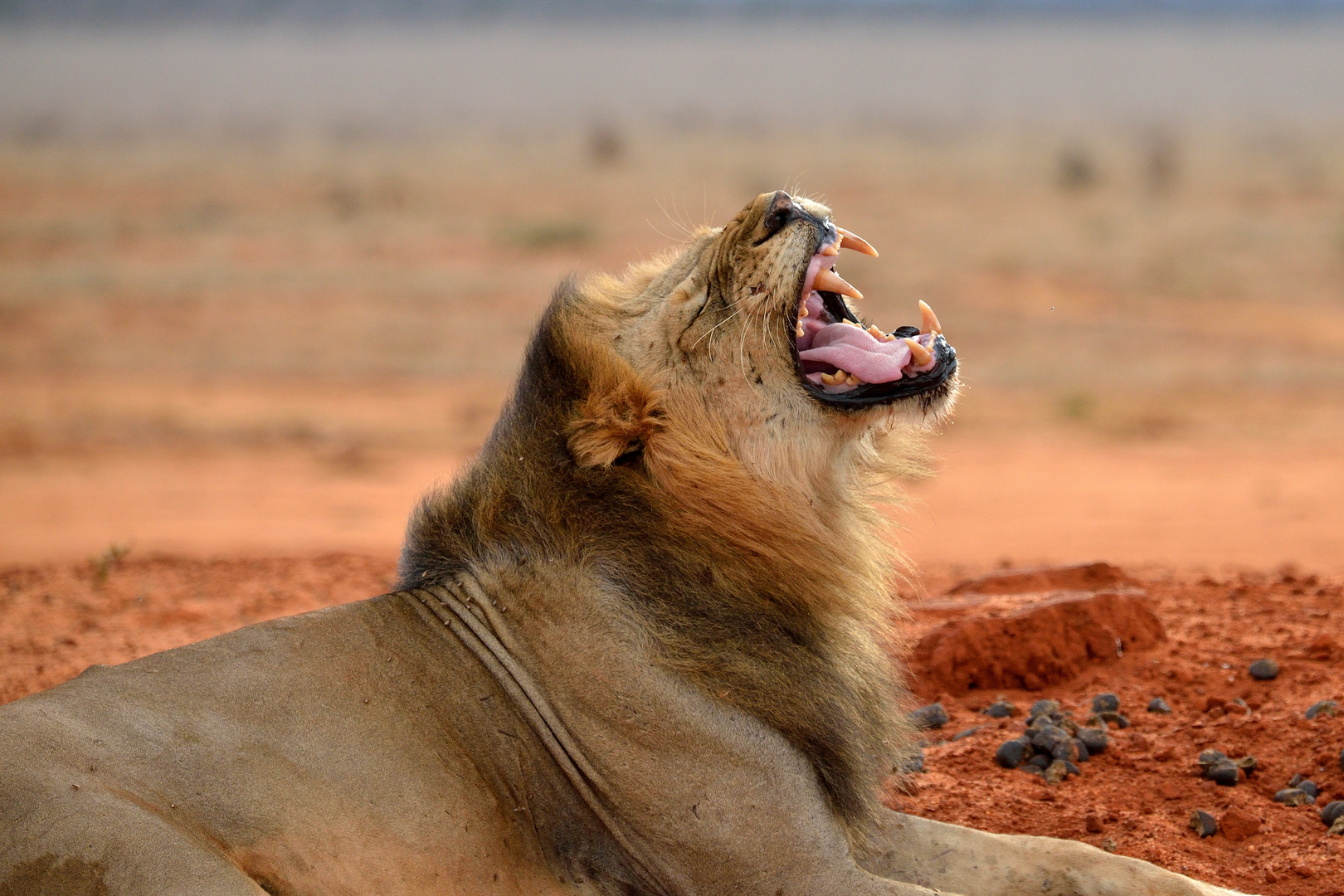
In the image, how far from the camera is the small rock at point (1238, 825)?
4.50 meters

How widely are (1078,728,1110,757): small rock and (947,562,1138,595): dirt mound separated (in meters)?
1.67

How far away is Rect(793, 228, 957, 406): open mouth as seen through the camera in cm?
409

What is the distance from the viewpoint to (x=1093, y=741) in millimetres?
5090

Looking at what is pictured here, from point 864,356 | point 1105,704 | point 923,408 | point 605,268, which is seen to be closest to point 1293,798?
point 1105,704

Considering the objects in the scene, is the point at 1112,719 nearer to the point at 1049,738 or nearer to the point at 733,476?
the point at 1049,738

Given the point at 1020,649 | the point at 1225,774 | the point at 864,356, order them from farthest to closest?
the point at 1020,649, the point at 1225,774, the point at 864,356

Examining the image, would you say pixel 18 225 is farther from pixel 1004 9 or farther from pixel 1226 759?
pixel 1004 9

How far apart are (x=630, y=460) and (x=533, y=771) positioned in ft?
2.71

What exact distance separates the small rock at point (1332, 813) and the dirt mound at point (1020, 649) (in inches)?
54.7

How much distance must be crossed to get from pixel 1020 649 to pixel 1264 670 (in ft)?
2.99

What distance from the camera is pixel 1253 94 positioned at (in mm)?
79625

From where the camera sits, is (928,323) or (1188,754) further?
(1188,754)

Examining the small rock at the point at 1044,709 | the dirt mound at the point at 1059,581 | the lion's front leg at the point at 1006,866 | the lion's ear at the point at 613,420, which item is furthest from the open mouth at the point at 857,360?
the dirt mound at the point at 1059,581

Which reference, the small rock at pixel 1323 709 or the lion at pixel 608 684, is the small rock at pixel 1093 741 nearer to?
the small rock at pixel 1323 709
